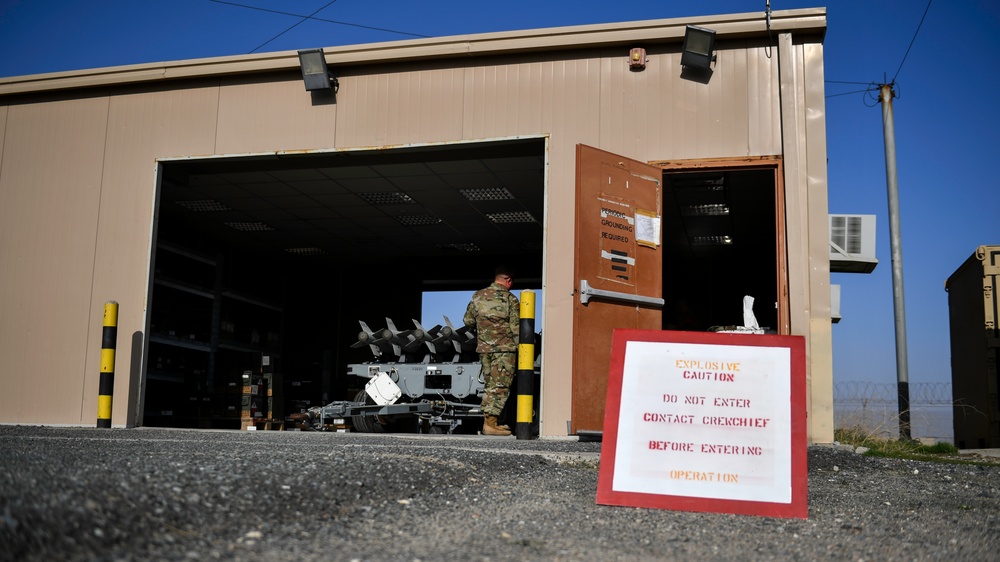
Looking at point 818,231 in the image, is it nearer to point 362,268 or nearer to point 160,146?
point 160,146

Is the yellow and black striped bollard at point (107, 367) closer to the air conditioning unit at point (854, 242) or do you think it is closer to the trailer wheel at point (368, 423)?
the trailer wheel at point (368, 423)

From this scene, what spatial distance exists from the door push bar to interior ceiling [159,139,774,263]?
4.07 ft

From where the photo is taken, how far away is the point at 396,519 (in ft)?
10.7

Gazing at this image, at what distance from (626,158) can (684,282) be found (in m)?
13.0

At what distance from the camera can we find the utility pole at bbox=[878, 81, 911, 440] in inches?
527

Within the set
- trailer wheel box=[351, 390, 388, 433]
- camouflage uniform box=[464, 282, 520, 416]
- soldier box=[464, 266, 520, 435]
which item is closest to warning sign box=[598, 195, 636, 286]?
camouflage uniform box=[464, 282, 520, 416]

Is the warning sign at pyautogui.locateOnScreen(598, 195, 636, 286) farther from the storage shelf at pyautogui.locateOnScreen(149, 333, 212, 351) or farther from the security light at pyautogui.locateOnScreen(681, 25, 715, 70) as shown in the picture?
the storage shelf at pyautogui.locateOnScreen(149, 333, 212, 351)

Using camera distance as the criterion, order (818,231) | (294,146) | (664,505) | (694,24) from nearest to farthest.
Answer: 1. (664,505)
2. (818,231)
3. (694,24)
4. (294,146)

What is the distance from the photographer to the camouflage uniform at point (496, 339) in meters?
9.22

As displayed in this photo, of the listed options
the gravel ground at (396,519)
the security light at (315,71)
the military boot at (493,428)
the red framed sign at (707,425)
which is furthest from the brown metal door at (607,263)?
the red framed sign at (707,425)

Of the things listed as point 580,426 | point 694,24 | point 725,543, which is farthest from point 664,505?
point 694,24

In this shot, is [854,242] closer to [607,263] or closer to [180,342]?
[607,263]

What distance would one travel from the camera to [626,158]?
823 cm

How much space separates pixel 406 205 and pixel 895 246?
8038 mm
